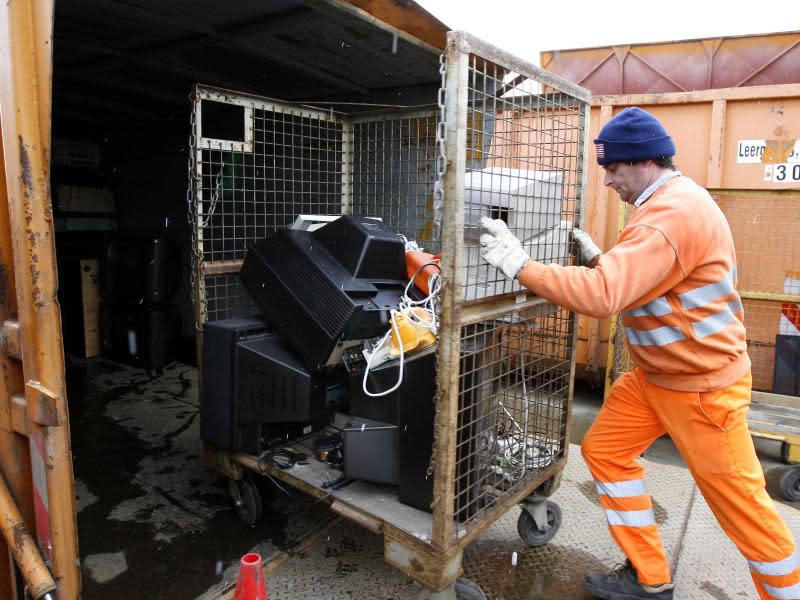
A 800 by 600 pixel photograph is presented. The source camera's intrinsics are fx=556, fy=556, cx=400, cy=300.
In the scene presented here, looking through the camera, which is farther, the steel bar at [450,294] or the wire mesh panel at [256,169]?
the wire mesh panel at [256,169]

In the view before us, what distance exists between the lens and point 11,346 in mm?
1463

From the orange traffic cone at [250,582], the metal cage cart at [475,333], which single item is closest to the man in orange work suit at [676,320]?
the metal cage cart at [475,333]

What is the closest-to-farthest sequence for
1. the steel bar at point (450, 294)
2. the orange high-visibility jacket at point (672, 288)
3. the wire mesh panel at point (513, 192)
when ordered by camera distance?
the steel bar at point (450, 294)
the orange high-visibility jacket at point (672, 288)
the wire mesh panel at point (513, 192)

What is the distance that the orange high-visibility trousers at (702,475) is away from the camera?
1.87 m

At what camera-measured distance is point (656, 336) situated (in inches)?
79.5

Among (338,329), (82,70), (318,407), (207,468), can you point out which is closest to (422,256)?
(338,329)

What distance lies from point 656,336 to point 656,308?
0.35ft

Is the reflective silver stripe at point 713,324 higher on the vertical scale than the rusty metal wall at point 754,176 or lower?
lower

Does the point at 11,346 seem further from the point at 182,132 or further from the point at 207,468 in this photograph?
the point at 182,132

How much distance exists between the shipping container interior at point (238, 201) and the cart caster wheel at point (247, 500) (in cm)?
8

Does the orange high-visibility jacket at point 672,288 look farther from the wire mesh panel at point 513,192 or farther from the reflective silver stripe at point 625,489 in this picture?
the reflective silver stripe at point 625,489

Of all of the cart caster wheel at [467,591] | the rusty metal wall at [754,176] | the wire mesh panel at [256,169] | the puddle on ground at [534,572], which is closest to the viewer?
the cart caster wheel at [467,591]

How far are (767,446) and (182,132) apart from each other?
5.64m

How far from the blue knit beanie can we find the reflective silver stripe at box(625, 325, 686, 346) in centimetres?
63
